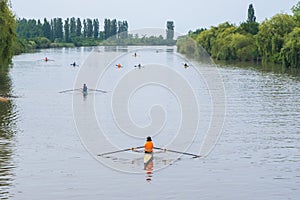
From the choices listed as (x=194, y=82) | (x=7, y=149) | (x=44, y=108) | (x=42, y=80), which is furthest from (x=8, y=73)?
(x=7, y=149)

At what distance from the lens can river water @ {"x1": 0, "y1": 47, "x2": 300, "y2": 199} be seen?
22.7 metres

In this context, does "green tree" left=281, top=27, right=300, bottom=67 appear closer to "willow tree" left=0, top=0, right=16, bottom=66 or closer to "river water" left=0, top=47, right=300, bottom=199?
"river water" left=0, top=47, right=300, bottom=199

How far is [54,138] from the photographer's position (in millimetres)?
32250

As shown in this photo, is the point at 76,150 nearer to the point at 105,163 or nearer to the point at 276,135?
the point at 105,163

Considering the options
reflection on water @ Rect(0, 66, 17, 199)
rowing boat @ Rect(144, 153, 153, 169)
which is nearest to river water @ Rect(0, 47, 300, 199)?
reflection on water @ Rect(0, 66, 17, 199)

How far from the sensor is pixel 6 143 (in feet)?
98.8

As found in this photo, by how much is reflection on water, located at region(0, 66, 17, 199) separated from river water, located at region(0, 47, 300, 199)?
41mm

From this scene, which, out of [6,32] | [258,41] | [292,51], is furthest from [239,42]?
[6,32]

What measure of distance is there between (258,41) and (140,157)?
7185 cm

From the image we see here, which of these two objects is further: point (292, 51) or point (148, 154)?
point (292, 51)

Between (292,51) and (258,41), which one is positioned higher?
Result: (258,41)

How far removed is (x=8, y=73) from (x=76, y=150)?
4768 cm

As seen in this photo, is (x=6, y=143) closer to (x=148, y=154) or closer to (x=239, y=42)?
(x=148, y=154)

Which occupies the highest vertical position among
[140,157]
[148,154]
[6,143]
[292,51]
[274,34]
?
[274,34]
